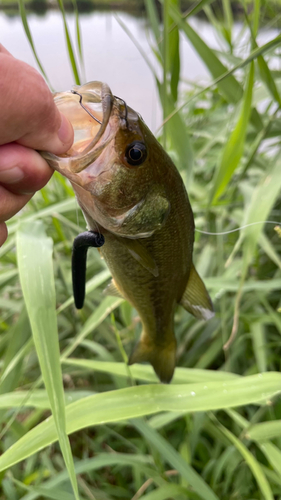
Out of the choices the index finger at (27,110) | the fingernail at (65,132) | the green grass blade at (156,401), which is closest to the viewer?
the index finger at (27,110)

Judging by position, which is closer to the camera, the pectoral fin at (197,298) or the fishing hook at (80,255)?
the fishing hook at (80,255)

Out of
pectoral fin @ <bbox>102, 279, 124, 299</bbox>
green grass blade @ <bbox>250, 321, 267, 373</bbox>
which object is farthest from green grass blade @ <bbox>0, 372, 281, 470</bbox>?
green grass blade @ <bbox>250, 321, 267, 373</bbox>

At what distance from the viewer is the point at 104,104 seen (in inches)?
24.3

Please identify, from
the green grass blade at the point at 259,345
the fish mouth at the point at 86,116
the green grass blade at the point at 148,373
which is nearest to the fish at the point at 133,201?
the fish mouth at the point at 86,116

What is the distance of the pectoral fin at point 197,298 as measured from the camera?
92cm

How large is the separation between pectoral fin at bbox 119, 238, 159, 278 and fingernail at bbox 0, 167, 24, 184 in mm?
286

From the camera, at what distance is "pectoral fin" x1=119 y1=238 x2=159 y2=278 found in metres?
0.79

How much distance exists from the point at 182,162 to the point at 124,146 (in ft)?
2.27

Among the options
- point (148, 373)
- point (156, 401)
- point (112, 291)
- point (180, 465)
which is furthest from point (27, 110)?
point (180, 465)

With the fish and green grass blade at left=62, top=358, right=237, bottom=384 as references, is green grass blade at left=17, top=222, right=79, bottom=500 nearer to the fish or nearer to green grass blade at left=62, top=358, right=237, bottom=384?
the fish

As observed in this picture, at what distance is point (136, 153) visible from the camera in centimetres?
68

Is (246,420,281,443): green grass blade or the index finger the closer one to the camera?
the index finger

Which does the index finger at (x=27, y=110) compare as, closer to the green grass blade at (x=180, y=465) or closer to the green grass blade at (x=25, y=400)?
the green grass blade at (x=25, y=400)

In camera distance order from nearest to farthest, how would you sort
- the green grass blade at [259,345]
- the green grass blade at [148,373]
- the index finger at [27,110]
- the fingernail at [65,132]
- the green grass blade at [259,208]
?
the index finger at [27,110] → the fingernail at [65,132] → the green grass blade at [148,373] → the green grass blade at [259,208] → the green grass blade at [259,345]
